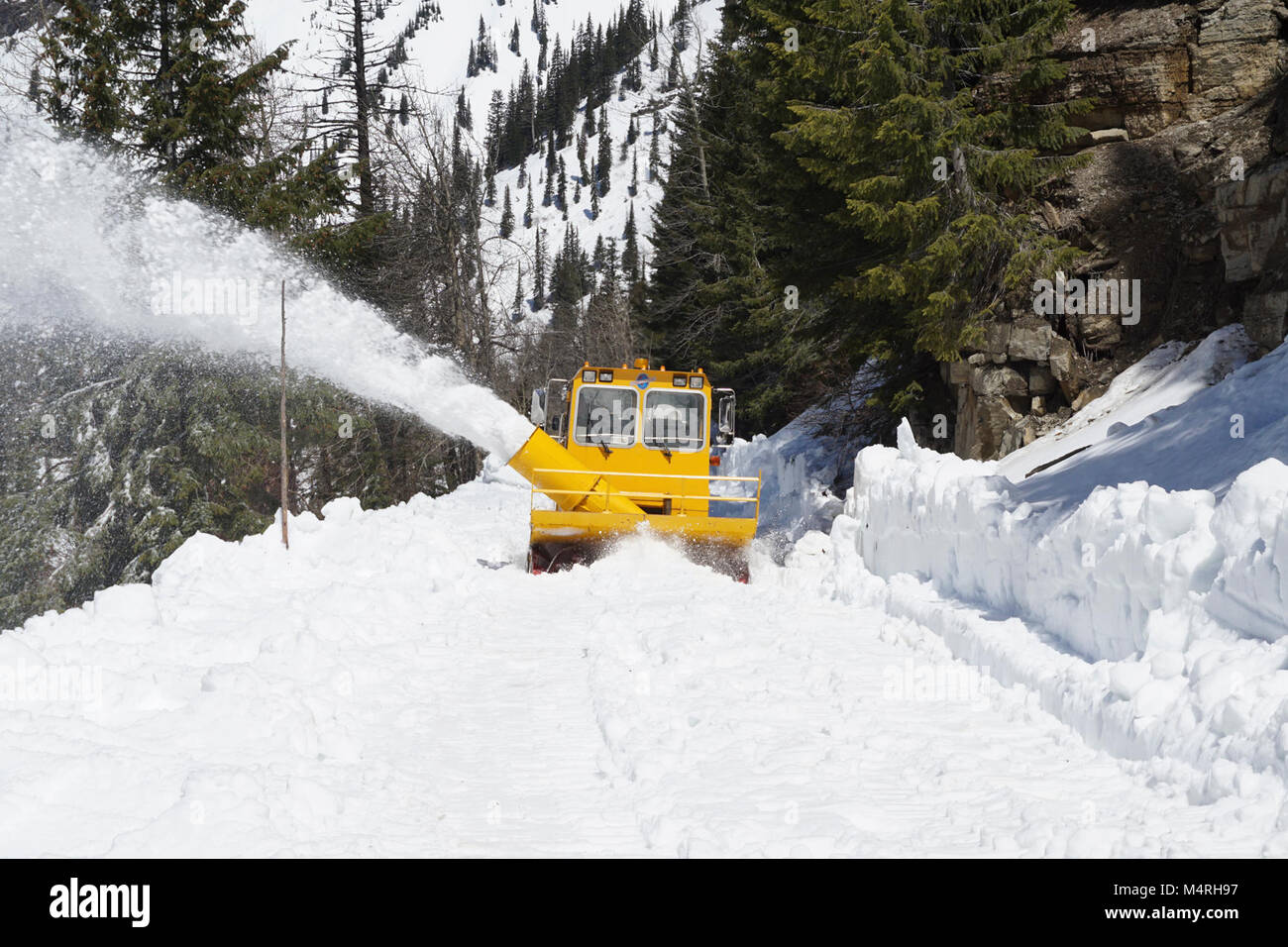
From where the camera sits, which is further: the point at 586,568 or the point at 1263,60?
the point at 1263,60

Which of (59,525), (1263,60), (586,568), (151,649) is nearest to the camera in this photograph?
(151,649)

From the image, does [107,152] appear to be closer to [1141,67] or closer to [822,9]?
[822,9]

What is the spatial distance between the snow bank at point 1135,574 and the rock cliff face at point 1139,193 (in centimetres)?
361

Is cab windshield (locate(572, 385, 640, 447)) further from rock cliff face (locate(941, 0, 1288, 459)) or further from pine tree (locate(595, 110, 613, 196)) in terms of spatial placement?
pine tree (locate(595, 110, 613, 196))

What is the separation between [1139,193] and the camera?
1352 centimetres

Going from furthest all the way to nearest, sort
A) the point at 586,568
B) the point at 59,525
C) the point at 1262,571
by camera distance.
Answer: the point at 59,525 < the point at 586,568 < the point at 1262,571

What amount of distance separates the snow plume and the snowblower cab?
2.29 feet

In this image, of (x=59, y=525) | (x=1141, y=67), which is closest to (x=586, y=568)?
(x=1141, y=67)

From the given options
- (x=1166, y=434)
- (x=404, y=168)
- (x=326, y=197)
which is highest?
(x=404, y=168)

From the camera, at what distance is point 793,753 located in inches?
191

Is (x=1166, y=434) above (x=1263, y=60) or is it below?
below

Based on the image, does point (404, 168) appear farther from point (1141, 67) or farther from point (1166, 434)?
point (1166, 434)

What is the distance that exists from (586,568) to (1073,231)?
25.4ft

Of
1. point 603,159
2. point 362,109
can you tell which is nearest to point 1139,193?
point 362,109
